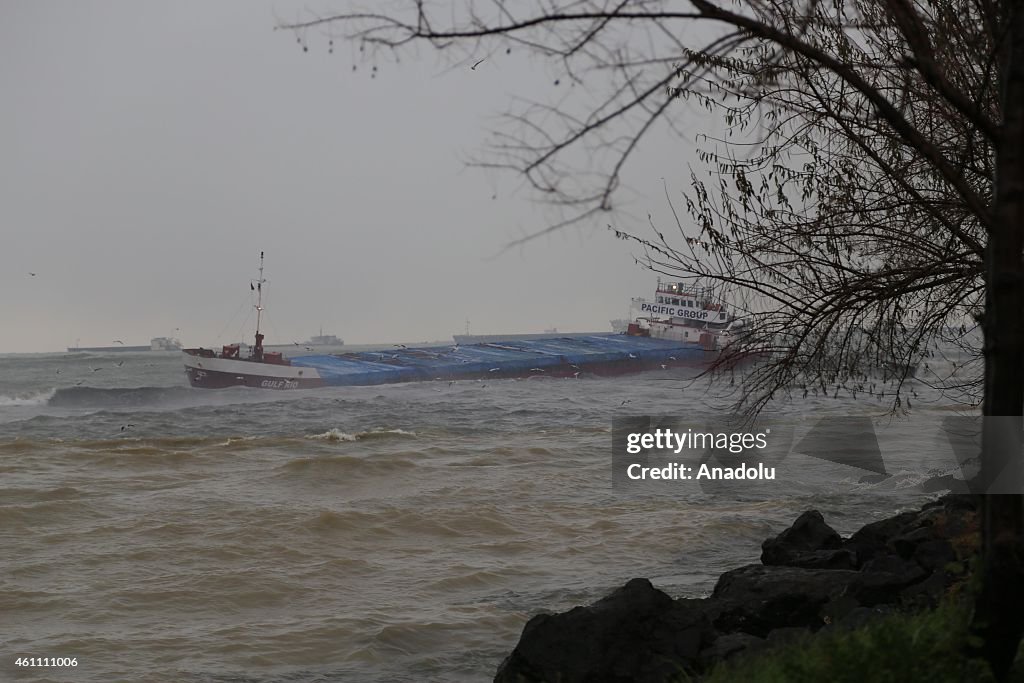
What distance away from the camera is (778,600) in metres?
7.14

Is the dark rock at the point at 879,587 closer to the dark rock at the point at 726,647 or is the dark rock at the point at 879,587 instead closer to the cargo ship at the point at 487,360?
the dark rock at the point at 726,647

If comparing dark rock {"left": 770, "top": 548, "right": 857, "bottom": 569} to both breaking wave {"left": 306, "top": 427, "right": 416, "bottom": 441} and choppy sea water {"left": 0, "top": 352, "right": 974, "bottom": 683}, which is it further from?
breaking wave {"left": 306, "top": 427, "right": 416, "bottom": 441}

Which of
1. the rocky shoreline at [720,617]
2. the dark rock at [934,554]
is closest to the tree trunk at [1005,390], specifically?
the rocky shoreline at [720,617]

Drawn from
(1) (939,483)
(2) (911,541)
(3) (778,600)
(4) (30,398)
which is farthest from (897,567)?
(4) (30,398)

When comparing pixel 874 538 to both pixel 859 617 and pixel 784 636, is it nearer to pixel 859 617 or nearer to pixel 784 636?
pixel 859 617

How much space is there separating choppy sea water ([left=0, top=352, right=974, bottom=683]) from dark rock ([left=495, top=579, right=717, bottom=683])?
5.03ft

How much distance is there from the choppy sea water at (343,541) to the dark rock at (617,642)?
1.53 meters

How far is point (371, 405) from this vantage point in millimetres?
46750

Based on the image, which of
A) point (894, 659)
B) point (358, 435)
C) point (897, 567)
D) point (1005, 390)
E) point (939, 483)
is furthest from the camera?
point (358, 435)

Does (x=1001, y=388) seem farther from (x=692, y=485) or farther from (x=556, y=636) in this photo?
(x=692, y=485)

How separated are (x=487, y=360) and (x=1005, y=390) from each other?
64889mm

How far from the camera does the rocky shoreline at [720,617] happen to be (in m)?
6.24

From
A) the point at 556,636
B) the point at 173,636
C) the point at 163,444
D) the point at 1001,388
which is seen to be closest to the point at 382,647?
the point at 173,636

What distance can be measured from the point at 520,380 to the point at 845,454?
41.8 metres
